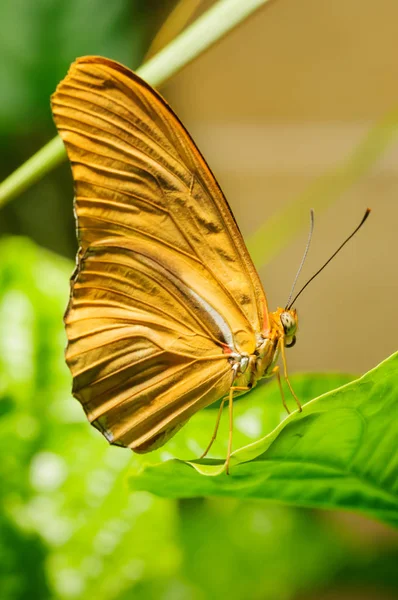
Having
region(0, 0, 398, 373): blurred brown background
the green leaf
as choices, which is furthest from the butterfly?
region(0, 0, 398, 373): blurred brown background

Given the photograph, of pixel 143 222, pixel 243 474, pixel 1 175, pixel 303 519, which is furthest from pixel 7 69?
pixel 243 474

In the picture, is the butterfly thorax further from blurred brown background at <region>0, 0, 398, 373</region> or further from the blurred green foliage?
blurred brown background at <region>0, 0, 398, 373</region>

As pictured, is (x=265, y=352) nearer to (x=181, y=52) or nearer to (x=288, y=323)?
(x=288, y=323)

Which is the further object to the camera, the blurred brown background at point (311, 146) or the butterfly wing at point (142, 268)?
the blurred brown background at point (311, 146)

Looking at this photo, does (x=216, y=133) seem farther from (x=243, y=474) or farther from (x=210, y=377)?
(x=243, y=474)

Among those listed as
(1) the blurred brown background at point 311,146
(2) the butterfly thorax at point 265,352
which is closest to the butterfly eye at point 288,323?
(2) the butterfly thorax at point 265,352

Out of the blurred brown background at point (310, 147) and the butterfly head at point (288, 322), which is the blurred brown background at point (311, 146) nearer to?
the blurred brown background at point (310, 147)
